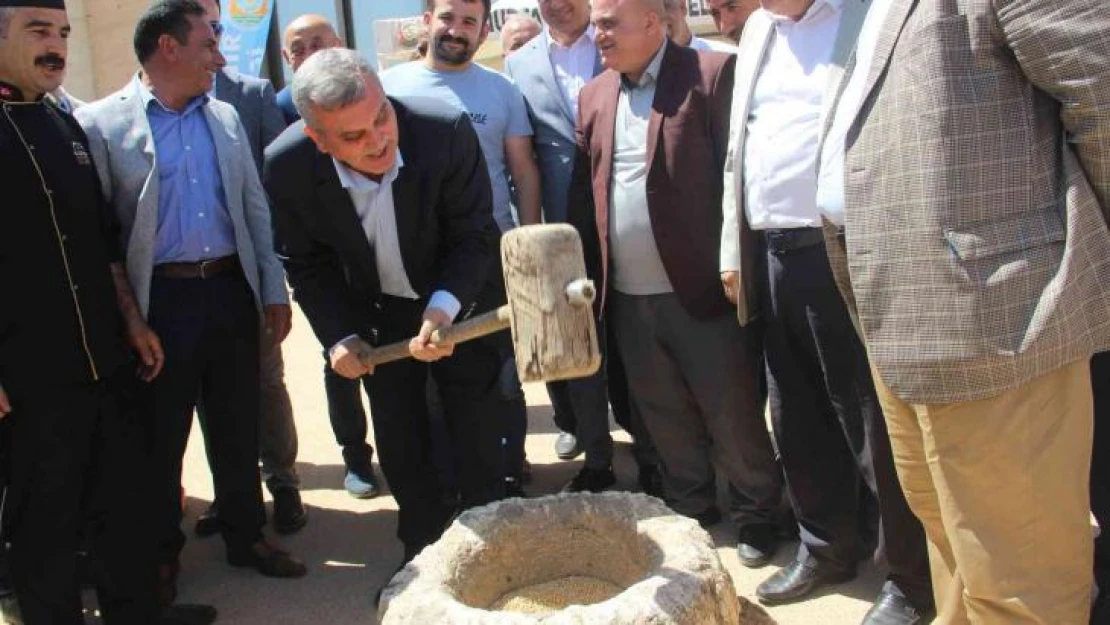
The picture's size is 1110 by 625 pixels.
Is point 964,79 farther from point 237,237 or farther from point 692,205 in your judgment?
point 237,237

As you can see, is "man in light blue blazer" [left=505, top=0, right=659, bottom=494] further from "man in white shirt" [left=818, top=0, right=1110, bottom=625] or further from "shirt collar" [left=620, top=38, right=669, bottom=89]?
"man in white shirt" [left=818, top=0, right=1110, bottom=625]

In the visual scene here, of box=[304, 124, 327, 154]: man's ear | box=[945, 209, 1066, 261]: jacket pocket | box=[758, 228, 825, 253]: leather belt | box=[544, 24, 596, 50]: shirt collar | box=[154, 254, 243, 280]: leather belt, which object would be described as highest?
box=[544, 24, 596, 50]: shirt collar

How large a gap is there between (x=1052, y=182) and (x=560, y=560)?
1.56 metres

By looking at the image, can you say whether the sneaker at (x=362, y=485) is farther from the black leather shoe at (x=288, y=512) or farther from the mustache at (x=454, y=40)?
the mustache at (x=454, y=40)

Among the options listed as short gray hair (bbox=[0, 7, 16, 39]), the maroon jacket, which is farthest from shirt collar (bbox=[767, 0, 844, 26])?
short gray hair (bbox=[0, 7, 16, 39])

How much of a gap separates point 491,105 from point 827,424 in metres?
1.90

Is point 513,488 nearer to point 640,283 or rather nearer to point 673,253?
point 640,283

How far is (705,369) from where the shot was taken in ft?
12.6

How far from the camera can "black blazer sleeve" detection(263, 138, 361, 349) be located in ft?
11.3

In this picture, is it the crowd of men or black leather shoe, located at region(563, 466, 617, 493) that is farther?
black leather shoe, located at region(563, 466, 617, 493)

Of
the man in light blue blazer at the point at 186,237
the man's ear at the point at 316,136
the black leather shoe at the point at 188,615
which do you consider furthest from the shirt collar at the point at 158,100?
the black leather shoe at the point at 188,615

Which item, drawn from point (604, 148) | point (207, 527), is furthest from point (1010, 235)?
point (207, 527)

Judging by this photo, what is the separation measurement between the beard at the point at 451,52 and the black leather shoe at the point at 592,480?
184 centimetres

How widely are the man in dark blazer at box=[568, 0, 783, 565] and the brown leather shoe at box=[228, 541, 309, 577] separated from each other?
148cm
